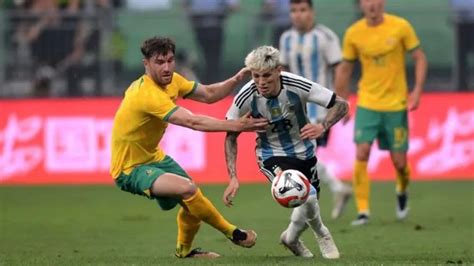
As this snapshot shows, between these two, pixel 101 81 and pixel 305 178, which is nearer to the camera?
pixel 305 178

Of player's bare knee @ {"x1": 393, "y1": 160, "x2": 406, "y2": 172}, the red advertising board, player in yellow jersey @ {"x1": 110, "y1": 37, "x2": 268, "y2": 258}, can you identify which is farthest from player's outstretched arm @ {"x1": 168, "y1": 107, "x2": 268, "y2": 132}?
the red advertising board

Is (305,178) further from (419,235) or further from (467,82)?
(467,82)

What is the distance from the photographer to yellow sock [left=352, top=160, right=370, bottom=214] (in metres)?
14.0

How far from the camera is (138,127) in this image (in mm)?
10516

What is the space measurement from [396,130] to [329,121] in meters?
4.06

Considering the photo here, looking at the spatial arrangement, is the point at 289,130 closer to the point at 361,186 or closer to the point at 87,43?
the point at 361,186

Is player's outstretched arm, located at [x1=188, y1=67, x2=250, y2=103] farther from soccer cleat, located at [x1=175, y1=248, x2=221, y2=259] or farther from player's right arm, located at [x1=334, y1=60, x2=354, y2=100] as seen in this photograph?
player's right arm, located at [x1=334, y1=60, x2=354, y2=100]

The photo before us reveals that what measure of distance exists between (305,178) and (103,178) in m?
10.1

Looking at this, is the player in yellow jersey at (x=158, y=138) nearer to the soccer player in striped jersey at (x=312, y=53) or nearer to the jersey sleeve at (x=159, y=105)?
the jersey sleeve at (x=159, y=105)

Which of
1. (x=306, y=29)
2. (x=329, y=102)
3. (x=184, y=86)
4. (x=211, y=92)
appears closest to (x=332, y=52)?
(x=306, y=29)

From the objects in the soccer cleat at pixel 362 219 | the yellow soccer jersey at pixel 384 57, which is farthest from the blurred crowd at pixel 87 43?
the soccer cleat at pixel 362 219

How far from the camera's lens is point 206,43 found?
69.7 ft

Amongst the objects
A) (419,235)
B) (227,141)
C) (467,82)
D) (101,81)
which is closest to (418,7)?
(467,82)

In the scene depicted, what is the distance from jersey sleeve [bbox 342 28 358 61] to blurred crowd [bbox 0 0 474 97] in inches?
Result: 244
